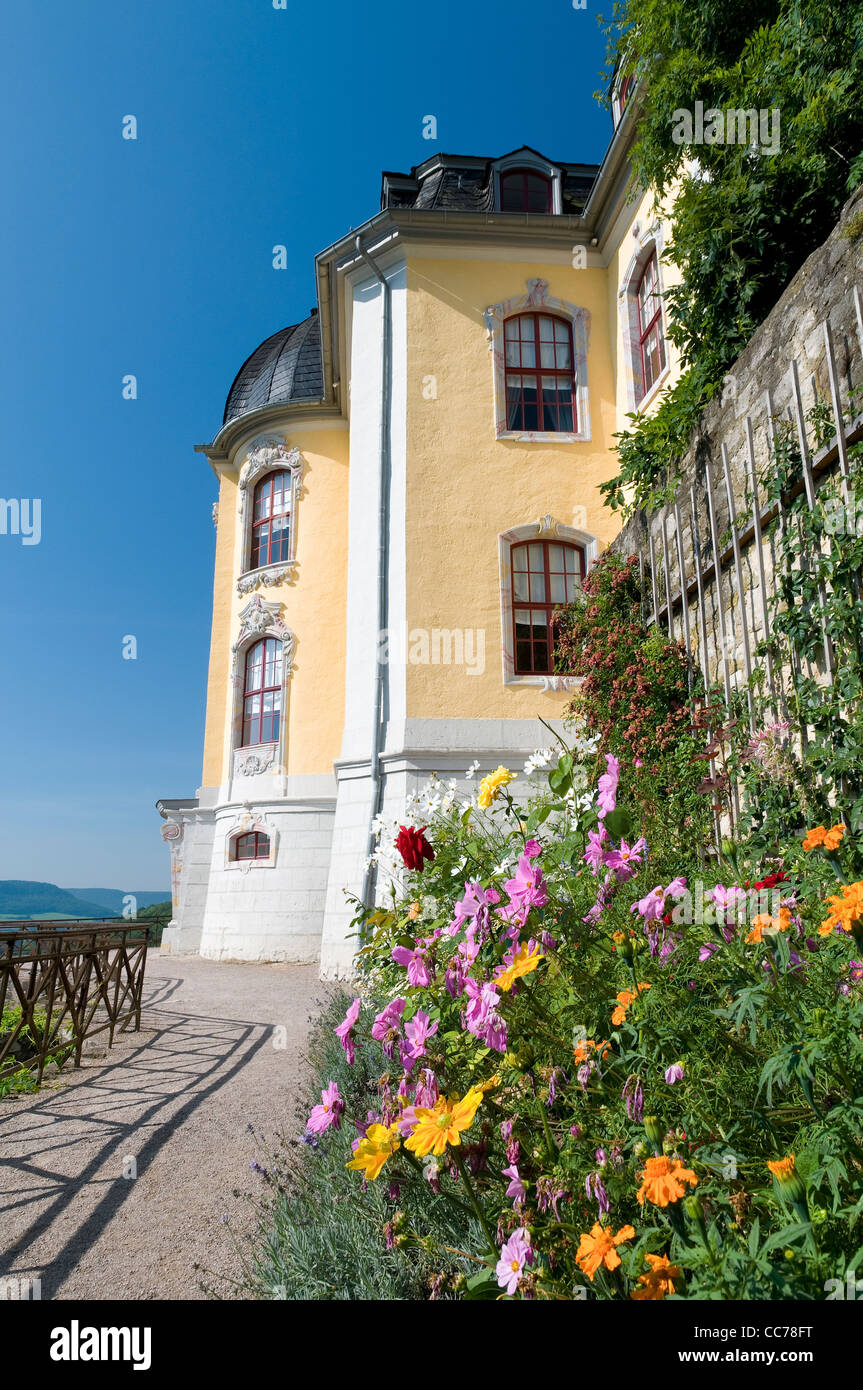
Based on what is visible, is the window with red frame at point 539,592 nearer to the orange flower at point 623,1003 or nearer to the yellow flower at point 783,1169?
the orange flower at point 623,1003

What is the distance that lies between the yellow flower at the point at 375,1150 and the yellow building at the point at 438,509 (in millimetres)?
8966

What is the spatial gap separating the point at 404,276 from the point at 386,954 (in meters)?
11.4

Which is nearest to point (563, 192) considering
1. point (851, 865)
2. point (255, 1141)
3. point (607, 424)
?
point (607, 424)

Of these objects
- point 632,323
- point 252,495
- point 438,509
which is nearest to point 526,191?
point 632,323

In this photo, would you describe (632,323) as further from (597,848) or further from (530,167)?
(597,848)

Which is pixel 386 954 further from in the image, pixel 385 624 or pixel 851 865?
pixel 385 624

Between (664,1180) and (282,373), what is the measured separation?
18.0m

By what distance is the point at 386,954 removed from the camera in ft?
11.9

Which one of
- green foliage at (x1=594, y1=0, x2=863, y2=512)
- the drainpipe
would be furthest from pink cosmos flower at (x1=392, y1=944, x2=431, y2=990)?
the drainpipe

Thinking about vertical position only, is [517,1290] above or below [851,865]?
below

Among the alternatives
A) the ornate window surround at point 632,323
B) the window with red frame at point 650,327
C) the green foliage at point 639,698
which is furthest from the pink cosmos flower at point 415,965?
the ornate window surround at point 632,323

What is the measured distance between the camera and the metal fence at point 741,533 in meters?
3.84
